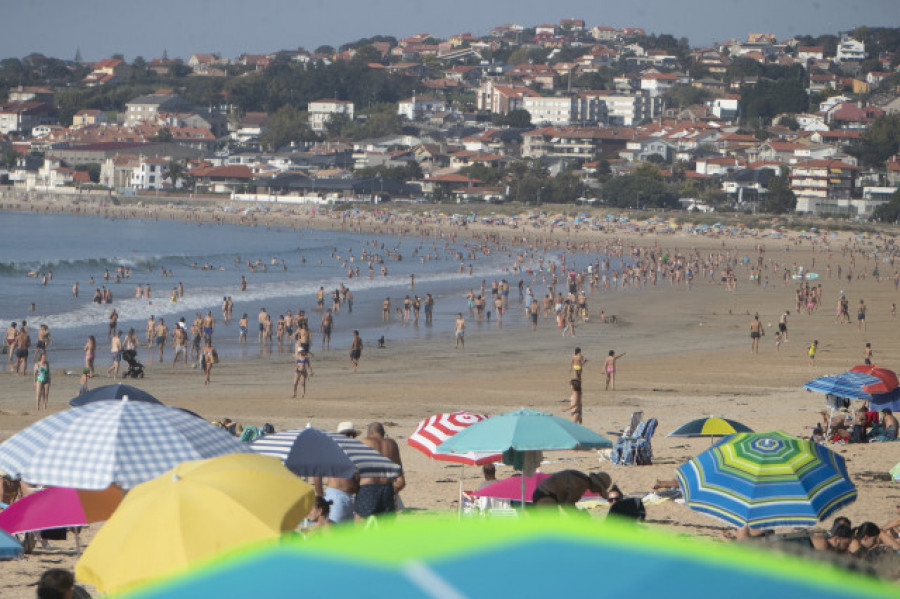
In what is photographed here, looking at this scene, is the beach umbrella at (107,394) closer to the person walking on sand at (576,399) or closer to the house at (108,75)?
the person walking on sand at (576,399)

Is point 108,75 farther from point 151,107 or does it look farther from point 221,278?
point 221,278

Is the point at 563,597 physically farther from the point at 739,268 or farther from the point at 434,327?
the point at 739,268

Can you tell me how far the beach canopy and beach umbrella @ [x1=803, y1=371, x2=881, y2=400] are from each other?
5154mm

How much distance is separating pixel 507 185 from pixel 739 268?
51.3 m

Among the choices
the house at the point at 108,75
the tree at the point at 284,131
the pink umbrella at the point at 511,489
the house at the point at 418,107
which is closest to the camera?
A: the pink umbrella at the point at 511,489

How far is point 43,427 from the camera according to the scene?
5867mm

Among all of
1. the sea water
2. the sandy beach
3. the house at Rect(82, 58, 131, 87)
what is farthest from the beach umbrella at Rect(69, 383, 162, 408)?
the house at Rect(82, 58, 131, 87)

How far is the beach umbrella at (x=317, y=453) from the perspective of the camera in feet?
22.2

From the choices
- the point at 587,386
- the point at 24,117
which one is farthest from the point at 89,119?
the point at 587,386

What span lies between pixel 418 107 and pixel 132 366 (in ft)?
446

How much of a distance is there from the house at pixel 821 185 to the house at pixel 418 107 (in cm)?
6753

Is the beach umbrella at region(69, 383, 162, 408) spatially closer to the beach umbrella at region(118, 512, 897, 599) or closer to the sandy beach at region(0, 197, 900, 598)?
the sandy beach at region(0, 197, 900, 598)

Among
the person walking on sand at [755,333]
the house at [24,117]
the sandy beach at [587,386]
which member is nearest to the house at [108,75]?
the house at [24,117]

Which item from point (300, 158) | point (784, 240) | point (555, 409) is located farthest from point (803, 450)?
point (300, 158)
